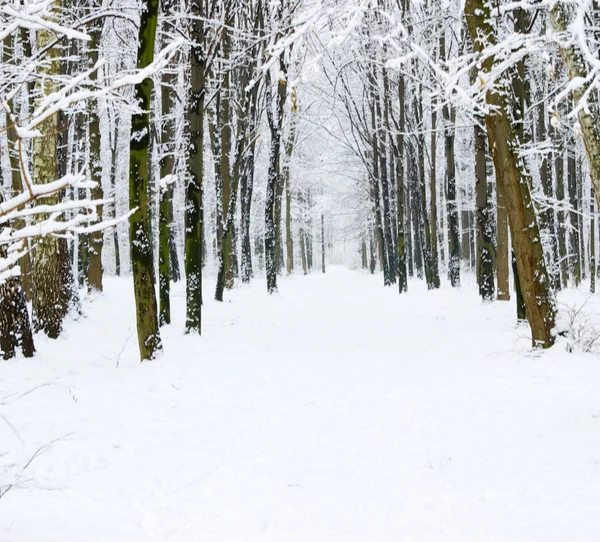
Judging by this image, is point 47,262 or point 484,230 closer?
point 47,262

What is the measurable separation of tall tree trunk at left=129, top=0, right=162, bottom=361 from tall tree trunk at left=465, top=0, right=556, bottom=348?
4.94 m

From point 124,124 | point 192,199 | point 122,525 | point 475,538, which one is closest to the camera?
point 475,538

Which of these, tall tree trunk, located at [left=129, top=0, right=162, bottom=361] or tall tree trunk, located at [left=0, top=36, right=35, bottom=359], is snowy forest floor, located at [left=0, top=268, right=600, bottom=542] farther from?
tall tree trunk, located at [left=129, top=0, right=162, bottom=361]

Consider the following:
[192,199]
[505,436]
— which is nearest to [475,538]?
[505,436]

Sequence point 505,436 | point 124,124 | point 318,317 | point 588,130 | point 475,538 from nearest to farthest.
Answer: point 475,538, point 505,436, point 588,130, point 318,317, point 124,124

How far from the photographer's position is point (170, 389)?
6.25 meters

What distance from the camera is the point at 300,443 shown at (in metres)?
4.55

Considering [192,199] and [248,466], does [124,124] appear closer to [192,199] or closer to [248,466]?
[192,199]

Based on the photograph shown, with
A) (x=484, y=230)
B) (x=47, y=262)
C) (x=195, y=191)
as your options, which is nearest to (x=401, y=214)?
(x=484, y=230)

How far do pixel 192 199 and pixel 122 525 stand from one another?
23.7ft

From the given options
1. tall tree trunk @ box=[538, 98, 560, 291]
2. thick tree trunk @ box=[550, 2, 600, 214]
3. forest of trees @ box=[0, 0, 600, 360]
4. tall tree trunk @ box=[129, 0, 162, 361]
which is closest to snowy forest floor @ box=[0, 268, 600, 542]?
tall tree trunk @ box=[129, 0, 162, 361]

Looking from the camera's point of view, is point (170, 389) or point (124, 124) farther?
point (124, 124)

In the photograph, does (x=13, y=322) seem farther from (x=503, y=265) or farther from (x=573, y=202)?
(x=573, y=202)

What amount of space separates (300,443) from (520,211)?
5.14m
